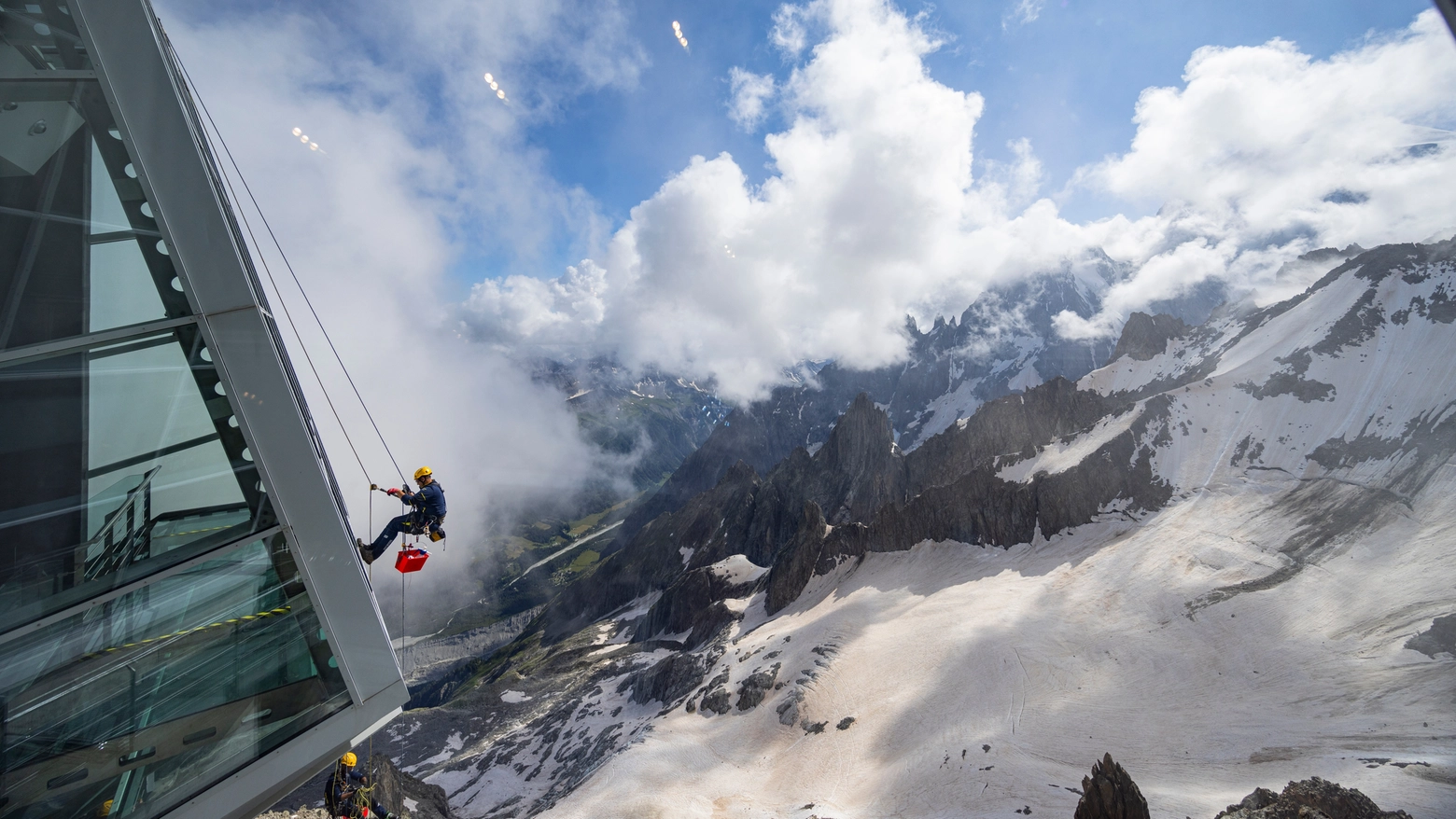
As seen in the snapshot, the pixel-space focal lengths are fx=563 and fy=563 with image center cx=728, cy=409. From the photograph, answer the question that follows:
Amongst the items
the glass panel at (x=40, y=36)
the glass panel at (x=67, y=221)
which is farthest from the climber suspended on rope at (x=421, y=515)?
the glass panel at (x=40, y=36)

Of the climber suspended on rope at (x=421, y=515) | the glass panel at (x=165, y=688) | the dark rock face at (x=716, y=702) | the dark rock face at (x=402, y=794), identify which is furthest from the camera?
the dark rock face at (x=716, y=702)

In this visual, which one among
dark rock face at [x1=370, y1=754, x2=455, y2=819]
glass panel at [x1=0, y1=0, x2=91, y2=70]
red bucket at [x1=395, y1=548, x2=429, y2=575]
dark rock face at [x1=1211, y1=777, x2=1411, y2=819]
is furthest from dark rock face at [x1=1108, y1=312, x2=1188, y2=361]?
glass panel at [x1=0, y1=0, x2=91, y2=70]

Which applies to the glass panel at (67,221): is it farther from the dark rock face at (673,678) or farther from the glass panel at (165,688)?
the dark rock face at (673,678)

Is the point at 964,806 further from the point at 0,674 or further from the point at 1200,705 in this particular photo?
the point at 0,674

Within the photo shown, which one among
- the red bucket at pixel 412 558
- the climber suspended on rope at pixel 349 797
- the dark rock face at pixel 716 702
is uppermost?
the red bucket at pixel 412 558

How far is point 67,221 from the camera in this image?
6.86m

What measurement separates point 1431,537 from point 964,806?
47.3 m

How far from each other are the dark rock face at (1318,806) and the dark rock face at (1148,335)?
12229cm

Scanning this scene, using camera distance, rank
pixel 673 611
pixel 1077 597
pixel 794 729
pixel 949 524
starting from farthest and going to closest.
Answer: pixel 673 611 < pixel 949 524 < pixel 1077 597 < pixel 794 729

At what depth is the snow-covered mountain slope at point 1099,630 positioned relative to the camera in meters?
33.6

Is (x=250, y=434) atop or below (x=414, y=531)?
atop

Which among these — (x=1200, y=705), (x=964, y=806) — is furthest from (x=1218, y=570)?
(x=964, y=806)

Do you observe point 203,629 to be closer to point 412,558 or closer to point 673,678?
point 412,558

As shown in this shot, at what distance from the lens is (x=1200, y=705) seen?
3819 centimetres
